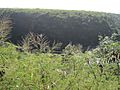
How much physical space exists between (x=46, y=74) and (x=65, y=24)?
22.3m

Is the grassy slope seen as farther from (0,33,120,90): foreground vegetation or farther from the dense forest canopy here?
the dense forest canopy

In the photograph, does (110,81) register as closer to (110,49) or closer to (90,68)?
(90,68)

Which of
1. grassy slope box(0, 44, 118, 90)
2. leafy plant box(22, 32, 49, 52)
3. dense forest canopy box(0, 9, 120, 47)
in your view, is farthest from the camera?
dense forest canopy box(0, 9, 120, 47)

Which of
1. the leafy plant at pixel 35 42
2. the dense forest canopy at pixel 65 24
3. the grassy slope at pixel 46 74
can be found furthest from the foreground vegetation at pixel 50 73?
the dense forest canopy at pixel 65 24

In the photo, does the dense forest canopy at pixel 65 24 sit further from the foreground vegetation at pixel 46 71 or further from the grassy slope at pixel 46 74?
the grassy slope at pixel 46 74

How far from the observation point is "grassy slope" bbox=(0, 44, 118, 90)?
12.6ft

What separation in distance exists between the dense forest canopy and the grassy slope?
19.2 metres

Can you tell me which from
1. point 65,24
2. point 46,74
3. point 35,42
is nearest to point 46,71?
point 46,74

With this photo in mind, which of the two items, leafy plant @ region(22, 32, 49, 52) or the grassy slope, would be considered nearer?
the grassy slope

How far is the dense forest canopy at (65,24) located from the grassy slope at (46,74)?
62.9 feet

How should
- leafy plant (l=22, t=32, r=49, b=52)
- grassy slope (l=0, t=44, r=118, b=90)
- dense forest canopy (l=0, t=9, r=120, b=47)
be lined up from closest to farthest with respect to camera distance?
grassy slope (l=0, t=44, r=118, b=90) → leafy plant (l=22, t=32, r=49, b=52) → dense forest canopy (l=0, t=9, r=120, b=47)

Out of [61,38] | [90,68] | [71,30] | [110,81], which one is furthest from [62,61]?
[71,30]

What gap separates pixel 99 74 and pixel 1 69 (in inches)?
48.8

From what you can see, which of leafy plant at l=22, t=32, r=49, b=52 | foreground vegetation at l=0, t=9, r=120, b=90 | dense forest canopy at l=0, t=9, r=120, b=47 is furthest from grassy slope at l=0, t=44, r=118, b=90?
dense forest canopy at l=0, t=9, r=120, b=47
